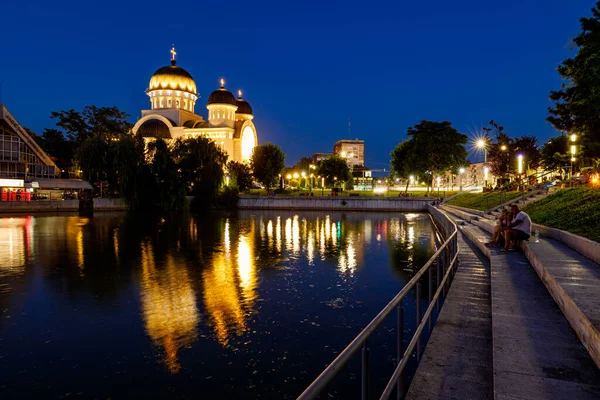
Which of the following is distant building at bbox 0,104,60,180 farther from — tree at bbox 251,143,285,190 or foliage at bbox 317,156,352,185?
foliage at bbox 317,156,352,185

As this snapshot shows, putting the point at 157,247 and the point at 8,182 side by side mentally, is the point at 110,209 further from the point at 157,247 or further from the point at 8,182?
the point at 157,247

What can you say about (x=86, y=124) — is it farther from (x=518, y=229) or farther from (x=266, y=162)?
(x=518, y=229)

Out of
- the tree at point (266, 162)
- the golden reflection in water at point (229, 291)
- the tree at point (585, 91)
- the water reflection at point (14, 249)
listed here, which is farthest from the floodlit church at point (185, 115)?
the golden reflection in water at point (229, 291)

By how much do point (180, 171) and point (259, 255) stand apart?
119ft

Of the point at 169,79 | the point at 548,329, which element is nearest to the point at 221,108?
the point at 169,79

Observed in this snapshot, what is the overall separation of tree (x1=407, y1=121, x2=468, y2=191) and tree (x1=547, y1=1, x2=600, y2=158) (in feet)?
85.5

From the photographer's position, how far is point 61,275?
1422 cm

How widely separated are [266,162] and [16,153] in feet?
119

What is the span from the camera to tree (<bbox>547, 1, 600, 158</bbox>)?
13895 mm

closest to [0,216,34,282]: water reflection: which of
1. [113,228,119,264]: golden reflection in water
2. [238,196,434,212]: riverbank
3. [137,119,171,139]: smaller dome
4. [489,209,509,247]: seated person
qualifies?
[113,228,119,264]: golden reflection in water

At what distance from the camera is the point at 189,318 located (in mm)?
9547

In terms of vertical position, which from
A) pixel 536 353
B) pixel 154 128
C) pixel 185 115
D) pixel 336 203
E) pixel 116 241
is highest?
pixel 185 115

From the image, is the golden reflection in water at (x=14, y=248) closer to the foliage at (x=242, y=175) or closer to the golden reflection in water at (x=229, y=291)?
the golden reflection in water at (x=229, y=291)

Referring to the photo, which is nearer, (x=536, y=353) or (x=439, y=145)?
(x=536, y=353)
